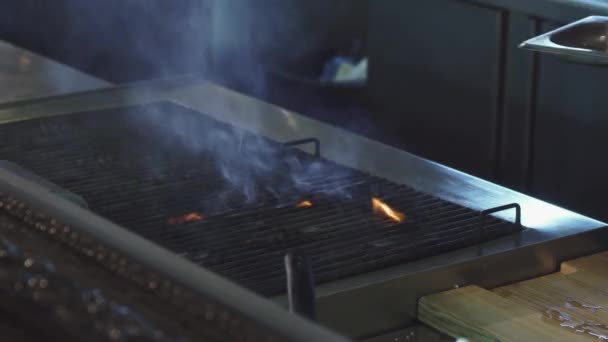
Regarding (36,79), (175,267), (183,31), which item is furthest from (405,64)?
(175,267)

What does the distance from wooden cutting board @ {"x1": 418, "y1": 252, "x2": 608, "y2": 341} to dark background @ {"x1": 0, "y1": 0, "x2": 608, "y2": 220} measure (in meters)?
1.57

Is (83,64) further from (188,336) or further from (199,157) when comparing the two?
(188,336)

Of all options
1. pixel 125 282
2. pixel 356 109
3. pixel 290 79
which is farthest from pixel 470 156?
pixel 125 282

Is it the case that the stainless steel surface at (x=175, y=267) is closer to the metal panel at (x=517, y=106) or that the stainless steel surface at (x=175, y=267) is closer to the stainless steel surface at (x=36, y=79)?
the stainless steel surface at (x=36, y=79)

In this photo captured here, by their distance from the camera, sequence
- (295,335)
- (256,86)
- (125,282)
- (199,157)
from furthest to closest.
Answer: (256,86) → (199,157) → (125,282) → (295,335)

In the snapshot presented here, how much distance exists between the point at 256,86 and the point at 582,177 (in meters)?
2.20

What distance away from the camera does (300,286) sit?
1.13 m

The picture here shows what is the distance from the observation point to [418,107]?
3934mm

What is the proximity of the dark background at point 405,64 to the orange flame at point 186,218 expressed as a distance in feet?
5.42

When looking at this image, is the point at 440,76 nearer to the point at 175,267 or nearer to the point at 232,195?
the point at 232,195

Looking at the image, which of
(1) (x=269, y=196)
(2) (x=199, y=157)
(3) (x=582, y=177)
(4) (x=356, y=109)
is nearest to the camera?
(1) (x=269, y=196)

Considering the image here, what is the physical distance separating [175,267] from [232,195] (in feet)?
3.78

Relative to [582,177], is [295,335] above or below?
above

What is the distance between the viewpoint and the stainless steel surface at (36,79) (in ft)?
9.13
